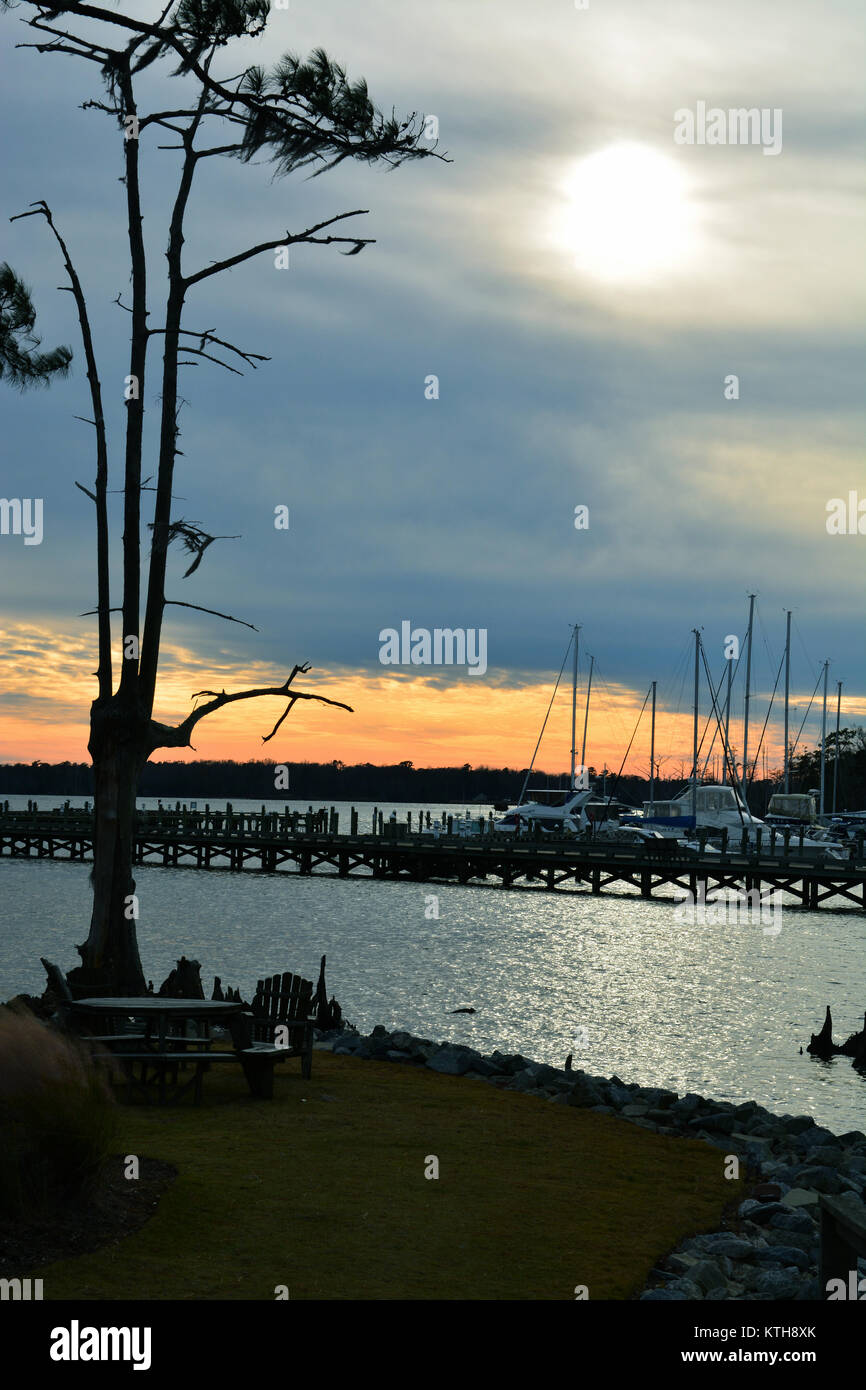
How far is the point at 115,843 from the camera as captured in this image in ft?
57.1

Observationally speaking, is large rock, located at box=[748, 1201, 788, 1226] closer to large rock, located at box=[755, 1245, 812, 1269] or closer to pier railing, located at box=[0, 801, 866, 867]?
large rock, located at box=[755, 1245, 812, 1269]

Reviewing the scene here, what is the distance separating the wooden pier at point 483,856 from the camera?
197 feet

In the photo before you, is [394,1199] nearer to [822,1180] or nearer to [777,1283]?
[777,1283]

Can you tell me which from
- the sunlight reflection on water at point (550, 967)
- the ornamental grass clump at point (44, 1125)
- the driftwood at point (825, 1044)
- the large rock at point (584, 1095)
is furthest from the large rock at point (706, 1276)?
the driftwood at point (825, 1044)

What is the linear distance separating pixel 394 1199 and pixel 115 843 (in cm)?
931

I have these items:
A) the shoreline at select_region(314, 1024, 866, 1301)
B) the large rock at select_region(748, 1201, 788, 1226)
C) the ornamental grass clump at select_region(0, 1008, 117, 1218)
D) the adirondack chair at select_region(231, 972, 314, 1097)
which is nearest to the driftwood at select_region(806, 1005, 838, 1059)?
the shoreline at select_region(314, 1024, 866, 1301)

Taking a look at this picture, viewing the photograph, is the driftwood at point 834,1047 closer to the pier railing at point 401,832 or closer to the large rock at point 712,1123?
the large rock at point 712,1123

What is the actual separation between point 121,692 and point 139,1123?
7.66 m

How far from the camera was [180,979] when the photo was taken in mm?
16281

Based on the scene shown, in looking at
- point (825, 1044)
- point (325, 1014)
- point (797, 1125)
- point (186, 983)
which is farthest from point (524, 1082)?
point (825, 1044)

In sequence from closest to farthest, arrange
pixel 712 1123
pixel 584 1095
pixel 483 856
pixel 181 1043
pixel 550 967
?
pixel 181 1043 < pixel 712 1123 < pixel 584 1095 < pixel 550 967 < pixel 483 856

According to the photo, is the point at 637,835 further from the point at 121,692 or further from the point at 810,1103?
the point at 121,692

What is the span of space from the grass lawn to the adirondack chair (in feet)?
0.95

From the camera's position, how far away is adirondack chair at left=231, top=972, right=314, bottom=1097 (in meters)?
12.6
